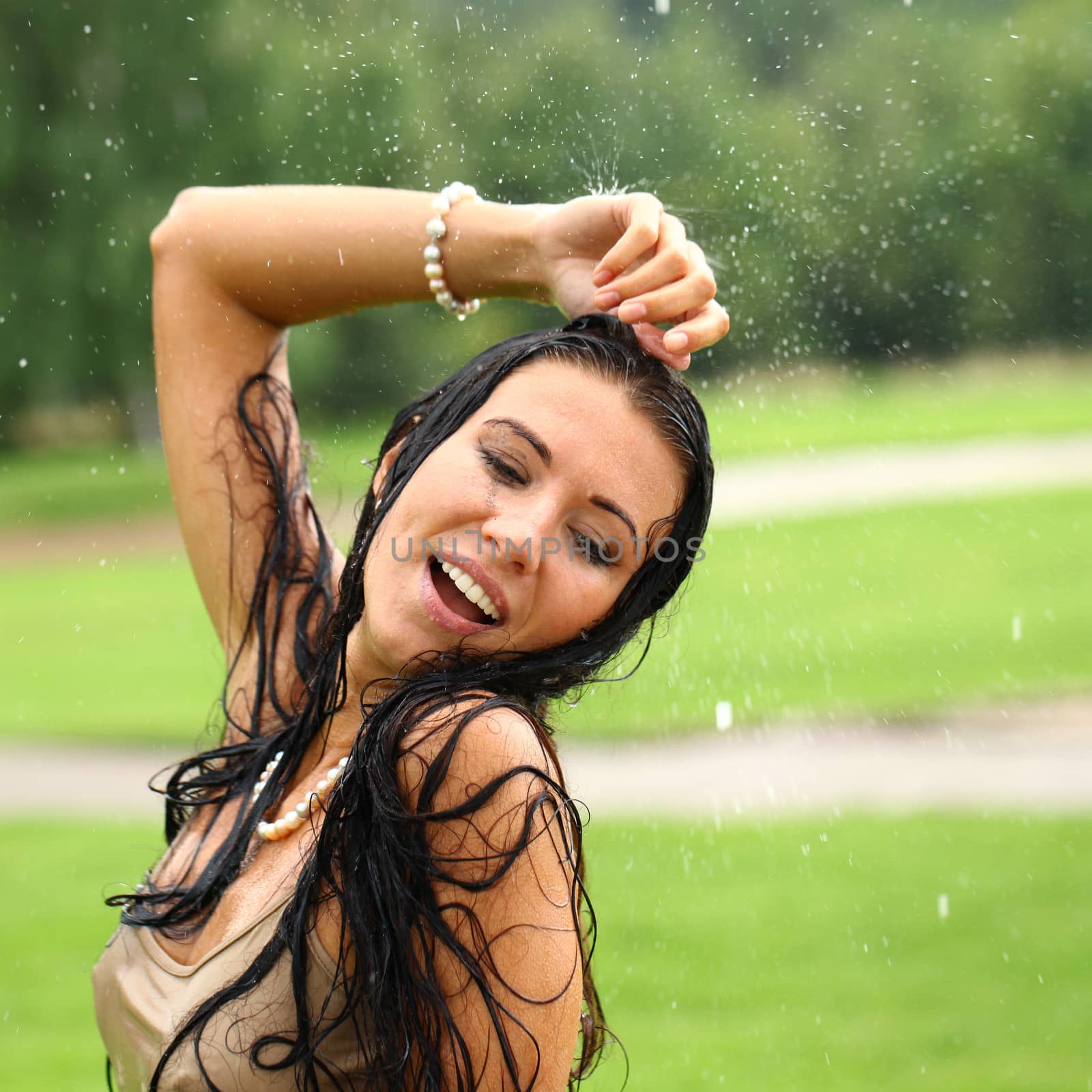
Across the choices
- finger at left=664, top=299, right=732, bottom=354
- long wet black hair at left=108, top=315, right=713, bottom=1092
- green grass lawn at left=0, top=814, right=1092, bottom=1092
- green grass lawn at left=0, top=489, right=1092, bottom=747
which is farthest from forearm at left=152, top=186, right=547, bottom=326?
green grass lawn at left=0, top=489, right=1092, bottom=747

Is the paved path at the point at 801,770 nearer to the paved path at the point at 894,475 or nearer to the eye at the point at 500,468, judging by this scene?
the eye at the point at 500,468

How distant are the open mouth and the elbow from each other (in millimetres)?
952

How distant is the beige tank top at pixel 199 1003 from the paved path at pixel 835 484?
13.6m

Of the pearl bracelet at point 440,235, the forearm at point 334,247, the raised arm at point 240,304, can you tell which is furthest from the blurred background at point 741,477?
the pearl bracelet at point 440,235

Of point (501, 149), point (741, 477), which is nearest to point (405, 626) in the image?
point (501, 149)

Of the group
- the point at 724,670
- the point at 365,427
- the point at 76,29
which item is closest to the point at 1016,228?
the point at 365,427

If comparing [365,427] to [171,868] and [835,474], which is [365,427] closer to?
[835,474]

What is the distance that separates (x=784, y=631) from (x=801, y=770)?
15.7 ft

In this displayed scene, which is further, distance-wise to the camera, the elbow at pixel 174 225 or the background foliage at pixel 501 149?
the background foliage at pixel 501 149

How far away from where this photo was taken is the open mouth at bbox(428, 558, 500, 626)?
6.43 ft

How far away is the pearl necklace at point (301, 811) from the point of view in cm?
212

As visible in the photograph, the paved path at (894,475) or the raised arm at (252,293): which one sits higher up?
the raised arm at (252,293)

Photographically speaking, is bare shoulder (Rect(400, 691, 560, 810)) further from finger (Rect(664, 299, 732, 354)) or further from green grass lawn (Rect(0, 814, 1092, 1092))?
green grass lawn (Rect(0, 814, 1092, 1092))

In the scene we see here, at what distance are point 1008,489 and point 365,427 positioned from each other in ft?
37.5
